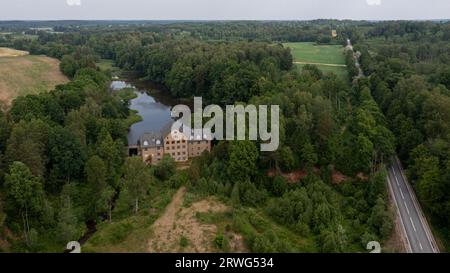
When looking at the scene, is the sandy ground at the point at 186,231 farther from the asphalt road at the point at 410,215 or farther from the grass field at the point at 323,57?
the grass field at the point at 323,57

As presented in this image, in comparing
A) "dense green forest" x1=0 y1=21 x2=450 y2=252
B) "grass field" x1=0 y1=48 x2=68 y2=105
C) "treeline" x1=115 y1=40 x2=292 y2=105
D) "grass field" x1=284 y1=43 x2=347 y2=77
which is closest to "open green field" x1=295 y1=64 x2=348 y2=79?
"grass field" x1=284 y1=43 x2=347 y2=77

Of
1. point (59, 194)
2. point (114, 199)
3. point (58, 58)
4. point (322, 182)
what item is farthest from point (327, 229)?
point (58, 58)

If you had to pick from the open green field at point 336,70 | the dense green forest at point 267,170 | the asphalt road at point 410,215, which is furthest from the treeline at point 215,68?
the asphalt road at point 410,215

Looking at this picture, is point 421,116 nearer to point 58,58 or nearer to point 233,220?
point 233,220

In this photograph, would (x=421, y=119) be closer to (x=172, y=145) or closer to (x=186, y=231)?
(x=172, y=145)

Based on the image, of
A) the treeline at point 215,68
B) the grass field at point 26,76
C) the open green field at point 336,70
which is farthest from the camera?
the open green field at point 336,70
